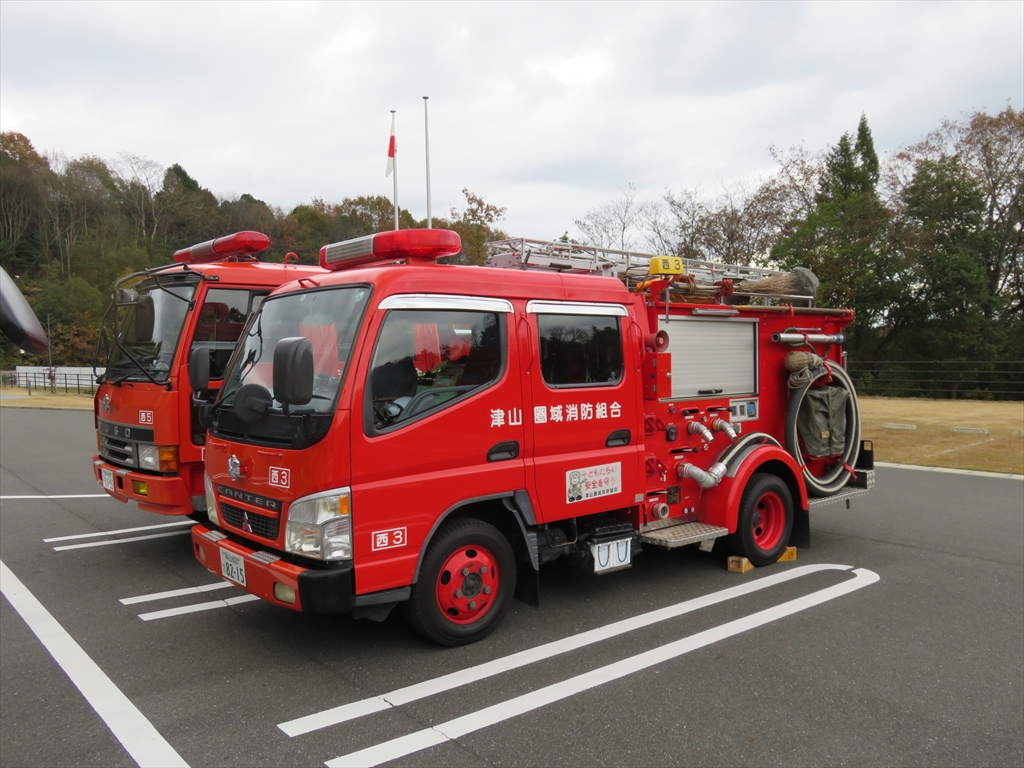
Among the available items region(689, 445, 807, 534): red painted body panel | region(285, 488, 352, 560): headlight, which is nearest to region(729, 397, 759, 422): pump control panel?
region(689, 445, 807, 534): red painted body panel

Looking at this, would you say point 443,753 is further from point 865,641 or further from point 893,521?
point 893,521

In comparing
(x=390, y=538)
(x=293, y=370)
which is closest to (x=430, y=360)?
(x=293, y=370)

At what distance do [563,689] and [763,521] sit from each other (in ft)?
10.3

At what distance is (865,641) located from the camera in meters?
4.61

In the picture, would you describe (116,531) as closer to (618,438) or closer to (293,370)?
(293,370)

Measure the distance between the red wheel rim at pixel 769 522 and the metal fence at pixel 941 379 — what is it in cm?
2332

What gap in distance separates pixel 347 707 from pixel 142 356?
154 inches

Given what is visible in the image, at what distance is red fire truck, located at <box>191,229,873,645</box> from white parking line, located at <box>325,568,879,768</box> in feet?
2.34

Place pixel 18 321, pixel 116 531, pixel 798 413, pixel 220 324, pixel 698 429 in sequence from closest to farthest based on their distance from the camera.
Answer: pixel 18 321 → pixel 698 429 → pixel 220 324 → pixel 798 413 → pixel 116 531

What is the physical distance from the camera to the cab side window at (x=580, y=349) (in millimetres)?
4898

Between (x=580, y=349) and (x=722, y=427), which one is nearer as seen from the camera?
(x=580, y=349)

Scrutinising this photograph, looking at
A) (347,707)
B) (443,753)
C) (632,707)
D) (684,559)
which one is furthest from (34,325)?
(684,559)

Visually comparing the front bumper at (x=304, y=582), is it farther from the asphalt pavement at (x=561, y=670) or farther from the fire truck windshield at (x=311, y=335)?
the fire truck windshield at (x=311, y=335)

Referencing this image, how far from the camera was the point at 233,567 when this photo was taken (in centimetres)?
433
